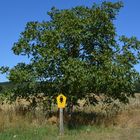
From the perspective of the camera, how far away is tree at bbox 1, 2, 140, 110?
57.9 ft

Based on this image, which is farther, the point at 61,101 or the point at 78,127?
the point at 78,127

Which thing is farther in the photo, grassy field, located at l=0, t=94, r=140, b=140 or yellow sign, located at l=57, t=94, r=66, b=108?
yellow sign, located at l=57, t=94, r=66, b=108

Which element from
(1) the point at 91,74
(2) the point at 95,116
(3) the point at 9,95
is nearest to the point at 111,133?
(1) the point at 91,74

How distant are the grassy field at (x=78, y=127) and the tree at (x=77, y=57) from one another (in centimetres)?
94

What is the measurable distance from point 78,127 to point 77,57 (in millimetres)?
3023

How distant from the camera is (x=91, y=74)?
17.5 m

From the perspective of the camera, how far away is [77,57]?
19.0 m

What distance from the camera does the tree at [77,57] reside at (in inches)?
695

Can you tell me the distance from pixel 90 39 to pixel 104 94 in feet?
7.60

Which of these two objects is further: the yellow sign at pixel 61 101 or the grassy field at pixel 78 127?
the yellow sign at pixel 61 101

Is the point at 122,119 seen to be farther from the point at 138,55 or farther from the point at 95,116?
the point at 138,55

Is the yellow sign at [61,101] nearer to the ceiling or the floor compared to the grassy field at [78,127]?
nearer to the ceiling

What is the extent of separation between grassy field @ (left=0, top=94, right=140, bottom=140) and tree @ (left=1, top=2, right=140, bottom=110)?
0.94 m

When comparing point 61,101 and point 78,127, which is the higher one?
point 61,101
